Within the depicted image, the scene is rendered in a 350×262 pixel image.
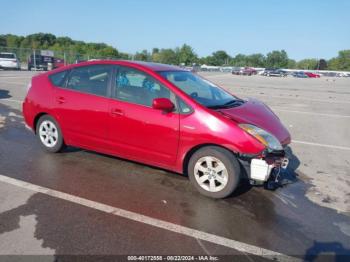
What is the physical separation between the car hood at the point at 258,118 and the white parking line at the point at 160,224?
1492 mm

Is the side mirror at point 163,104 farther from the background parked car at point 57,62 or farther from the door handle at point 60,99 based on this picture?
the background parked car at point 57,62

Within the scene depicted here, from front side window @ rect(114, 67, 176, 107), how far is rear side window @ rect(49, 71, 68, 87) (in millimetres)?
1119

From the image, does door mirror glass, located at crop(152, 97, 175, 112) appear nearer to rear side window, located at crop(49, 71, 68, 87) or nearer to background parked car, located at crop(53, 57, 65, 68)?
rear side window, located at crop(49, 71, 68, 87)

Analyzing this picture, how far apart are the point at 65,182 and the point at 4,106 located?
647 cm

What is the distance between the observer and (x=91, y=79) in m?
5.02

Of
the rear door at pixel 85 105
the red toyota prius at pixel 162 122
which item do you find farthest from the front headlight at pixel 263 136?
the rear door at pixel 85 105

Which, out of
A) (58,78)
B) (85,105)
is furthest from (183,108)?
(58,78)

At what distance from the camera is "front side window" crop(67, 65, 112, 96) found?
4.87 metres

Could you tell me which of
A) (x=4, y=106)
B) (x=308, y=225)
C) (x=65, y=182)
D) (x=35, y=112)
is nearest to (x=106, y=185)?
(x=65, y=182)

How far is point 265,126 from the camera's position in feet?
14.0

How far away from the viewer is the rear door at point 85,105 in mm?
4812

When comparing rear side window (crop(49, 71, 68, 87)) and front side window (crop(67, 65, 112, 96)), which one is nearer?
front side window (crop(67, 65, 112, 96))

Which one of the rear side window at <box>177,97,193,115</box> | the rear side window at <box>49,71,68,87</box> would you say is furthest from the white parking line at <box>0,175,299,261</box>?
the rear side window at <box>49,71,68,87</box>

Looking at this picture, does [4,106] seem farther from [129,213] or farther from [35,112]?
[129,213]
